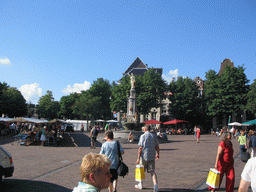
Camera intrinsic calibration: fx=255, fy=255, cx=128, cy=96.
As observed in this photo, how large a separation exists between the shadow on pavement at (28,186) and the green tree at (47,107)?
75422mm

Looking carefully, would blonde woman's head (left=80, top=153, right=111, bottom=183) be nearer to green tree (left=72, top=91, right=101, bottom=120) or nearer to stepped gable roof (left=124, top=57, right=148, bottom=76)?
green tree (left=72, top=91, right=101, bottom=120)

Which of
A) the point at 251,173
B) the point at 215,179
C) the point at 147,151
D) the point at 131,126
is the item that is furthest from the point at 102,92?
the point at 251,173

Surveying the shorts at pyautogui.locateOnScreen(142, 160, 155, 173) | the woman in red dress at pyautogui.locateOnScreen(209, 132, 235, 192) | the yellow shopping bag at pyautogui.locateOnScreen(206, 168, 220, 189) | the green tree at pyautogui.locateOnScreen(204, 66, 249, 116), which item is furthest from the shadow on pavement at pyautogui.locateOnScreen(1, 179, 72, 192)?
the green tree at pyautogui.locateOnScreen(204, 66, 249, 116)

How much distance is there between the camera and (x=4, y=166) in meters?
6.56

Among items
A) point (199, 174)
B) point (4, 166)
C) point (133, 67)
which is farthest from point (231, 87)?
point (4, 166)

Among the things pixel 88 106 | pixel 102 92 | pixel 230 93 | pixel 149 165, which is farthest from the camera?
pixel 102 92

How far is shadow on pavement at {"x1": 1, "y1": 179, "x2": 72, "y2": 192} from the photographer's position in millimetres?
6492

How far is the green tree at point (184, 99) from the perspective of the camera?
54.9m

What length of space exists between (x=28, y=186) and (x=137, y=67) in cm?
6813

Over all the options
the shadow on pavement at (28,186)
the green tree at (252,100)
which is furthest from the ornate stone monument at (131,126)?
the green tree at (252,100)

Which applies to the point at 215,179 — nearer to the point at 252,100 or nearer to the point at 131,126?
the point at 131,126

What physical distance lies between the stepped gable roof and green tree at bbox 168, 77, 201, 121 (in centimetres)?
1665

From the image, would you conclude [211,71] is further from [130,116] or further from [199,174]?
[199,174]

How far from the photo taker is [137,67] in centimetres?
7388
